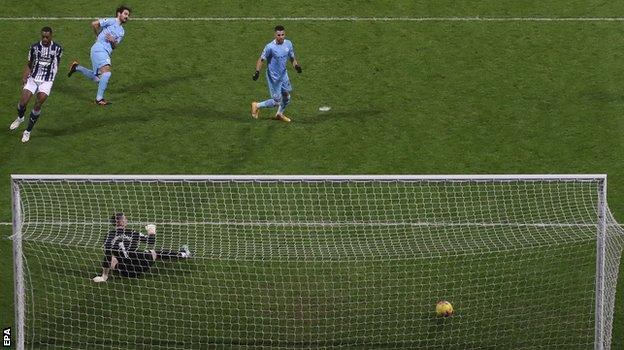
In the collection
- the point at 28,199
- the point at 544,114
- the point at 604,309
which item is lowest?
the point at 604,309

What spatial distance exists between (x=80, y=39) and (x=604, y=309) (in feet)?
38.9

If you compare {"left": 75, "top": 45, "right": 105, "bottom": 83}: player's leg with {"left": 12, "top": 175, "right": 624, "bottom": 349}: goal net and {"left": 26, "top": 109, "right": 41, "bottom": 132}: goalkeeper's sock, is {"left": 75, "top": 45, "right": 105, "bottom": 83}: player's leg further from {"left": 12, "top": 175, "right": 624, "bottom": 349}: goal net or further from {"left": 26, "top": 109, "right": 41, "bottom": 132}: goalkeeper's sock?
{"left": 12, "top": 175, "right": 624, "bottom": 349}: goal net

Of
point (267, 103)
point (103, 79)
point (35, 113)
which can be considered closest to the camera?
point (35, 113)

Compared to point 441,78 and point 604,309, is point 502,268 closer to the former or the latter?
point 604,309

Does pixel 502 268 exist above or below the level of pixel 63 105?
below

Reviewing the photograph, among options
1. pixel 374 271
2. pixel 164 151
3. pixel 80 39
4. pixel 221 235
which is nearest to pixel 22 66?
pixel 80 39

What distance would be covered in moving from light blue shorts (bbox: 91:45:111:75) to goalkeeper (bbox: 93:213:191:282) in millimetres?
4862

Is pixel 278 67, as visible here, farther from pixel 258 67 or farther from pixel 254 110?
pixel 254 110

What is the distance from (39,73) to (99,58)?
117 centimetres

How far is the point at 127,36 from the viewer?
28984 millimetres

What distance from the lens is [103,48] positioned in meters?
27.1

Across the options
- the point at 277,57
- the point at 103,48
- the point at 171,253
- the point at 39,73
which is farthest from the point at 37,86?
the point at 171,253

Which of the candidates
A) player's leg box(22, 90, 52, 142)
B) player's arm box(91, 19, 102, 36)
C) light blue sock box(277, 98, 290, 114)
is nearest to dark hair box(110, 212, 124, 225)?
player's leg box(22, 90, 52, 142)

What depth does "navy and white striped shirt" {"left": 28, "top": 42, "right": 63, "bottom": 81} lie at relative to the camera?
85.8 feet
